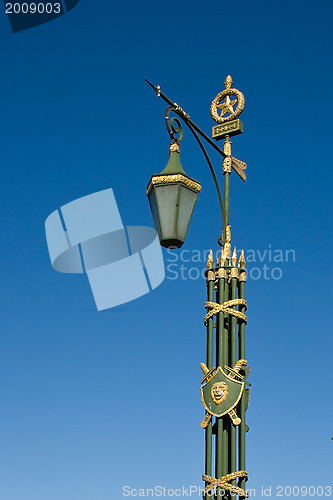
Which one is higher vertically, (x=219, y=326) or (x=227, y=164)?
(x=227, y=164)

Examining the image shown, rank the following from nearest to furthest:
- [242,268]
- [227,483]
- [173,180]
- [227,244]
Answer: [227,483] → [173,180] → [242,268] → [227,244]

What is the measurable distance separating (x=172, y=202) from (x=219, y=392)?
2300 millimetres

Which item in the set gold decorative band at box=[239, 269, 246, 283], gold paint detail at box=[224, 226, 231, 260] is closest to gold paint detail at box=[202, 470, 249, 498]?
gold decorative band at box=[239, 269, 246, 283]

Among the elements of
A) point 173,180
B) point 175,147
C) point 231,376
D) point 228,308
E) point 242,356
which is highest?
point 175,147

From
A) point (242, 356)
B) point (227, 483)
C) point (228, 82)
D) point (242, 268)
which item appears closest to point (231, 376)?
point (242, 356)

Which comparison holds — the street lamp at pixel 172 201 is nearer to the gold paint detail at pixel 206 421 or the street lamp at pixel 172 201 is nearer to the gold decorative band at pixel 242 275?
the gold decorative band at pixel 242 275

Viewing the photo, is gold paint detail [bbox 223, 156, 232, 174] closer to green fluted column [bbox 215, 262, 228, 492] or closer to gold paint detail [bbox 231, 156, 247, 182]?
gold paint detail [bbox 231, 156, 247, 182]

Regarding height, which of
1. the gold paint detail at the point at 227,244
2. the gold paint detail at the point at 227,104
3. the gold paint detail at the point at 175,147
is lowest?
the gold paint detail at the point at 227,244

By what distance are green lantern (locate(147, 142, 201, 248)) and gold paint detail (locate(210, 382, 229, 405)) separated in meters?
1.71

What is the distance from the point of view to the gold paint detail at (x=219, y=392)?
807cm

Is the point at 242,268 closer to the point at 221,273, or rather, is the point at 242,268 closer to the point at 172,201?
the point at 221,273

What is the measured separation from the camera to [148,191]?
27.9 feet

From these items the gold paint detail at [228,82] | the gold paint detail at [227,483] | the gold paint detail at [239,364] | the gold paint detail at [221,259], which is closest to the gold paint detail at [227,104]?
the gold paint detail at [228,82]

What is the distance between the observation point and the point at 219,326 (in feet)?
27.5
